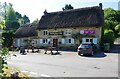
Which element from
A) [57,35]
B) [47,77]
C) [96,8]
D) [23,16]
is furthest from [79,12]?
[23,16]

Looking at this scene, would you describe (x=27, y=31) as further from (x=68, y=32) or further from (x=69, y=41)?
(x=69, y=41)

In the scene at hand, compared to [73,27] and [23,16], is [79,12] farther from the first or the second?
[23,16]

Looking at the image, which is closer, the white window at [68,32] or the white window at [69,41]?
the white window at [69,41]

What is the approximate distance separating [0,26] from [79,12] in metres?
29.8

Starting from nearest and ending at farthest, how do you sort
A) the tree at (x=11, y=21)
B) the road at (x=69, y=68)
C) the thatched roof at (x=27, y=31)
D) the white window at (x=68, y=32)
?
1. the road at (x=69, y=68)
2. the white window at (x=68, y=32)
3. the thatched roof at (x=27, y=31)
4. the tree at (x=11, y=21)

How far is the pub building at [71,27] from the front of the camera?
1319 inches

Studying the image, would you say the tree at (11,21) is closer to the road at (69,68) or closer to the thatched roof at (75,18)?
the thatched roof at (75,18)

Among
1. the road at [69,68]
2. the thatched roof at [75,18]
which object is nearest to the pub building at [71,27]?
the thatched roof at [75,18]

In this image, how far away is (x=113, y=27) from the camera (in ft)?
179

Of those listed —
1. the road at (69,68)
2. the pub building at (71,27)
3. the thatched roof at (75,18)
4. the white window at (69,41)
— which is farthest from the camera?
the white window at (69,41)

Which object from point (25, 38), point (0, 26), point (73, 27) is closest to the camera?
point (0, 26)

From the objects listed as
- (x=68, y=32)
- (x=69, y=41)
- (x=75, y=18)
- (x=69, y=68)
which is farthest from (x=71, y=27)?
(x=69, y=68)

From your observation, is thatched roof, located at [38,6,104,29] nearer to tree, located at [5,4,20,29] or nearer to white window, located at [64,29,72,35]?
white window, located at [64,29,72,35]

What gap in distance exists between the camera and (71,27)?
3547cm
